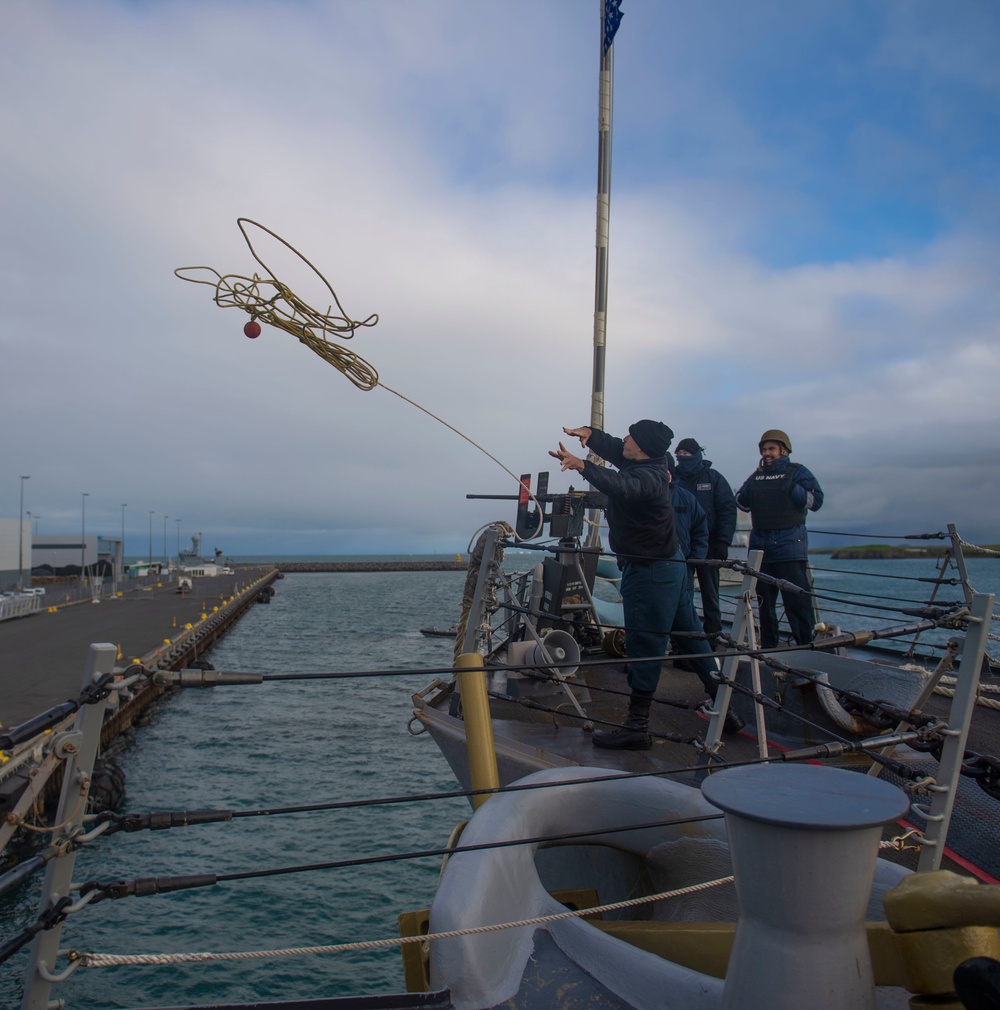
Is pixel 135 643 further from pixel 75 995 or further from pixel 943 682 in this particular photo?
pixel 943 682

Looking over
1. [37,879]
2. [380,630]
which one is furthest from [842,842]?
[380,630]

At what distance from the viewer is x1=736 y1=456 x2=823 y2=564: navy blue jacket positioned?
256 inches

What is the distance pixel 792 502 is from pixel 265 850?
724cm

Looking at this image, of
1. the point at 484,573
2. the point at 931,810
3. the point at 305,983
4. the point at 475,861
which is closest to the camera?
the point at 475,861

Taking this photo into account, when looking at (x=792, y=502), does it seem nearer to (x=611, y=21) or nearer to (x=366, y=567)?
(x=611, y=21)

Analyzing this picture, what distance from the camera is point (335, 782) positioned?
1255 centimetres

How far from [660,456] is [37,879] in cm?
970

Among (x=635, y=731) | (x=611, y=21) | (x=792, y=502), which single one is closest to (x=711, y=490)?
(x=792, y=502)

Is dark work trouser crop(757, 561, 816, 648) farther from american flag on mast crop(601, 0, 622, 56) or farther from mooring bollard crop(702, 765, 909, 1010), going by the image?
american flag on mast crop(601, 0, 622, 56)

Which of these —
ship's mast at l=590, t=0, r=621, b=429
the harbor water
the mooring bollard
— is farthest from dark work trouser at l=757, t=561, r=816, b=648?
the mooring bollard

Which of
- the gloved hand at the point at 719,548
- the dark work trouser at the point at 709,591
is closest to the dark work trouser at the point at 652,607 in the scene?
the dark work trouser at the point at 709,591

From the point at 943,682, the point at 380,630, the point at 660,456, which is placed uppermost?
the point at 660,456

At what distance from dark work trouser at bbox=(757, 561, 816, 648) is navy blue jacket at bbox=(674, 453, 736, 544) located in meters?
0.68

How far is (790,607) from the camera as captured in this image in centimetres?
645
